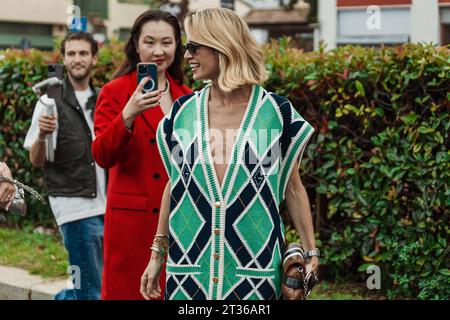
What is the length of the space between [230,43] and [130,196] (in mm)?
1159

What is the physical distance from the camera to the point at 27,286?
23.7 feet

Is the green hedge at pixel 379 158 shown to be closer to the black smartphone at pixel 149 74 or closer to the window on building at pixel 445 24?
the black smartphone at pixel 149 74

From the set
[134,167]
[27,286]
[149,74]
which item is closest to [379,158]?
[134,167]

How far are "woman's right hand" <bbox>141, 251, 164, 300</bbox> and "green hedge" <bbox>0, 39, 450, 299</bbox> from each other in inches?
Result: 102

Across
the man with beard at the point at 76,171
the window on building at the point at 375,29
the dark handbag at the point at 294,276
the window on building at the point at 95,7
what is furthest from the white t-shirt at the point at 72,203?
the window on building at the point at 95,7

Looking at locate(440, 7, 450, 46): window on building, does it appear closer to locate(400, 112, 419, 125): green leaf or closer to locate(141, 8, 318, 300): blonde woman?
locate(400, 112, 419, 125): green leaf

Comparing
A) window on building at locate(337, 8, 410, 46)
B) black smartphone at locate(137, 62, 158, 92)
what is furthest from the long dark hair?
window on building at locate(337, 8, 410, 46)

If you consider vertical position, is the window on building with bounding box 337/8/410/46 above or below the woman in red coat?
above

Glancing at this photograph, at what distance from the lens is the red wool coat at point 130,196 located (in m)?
4.54

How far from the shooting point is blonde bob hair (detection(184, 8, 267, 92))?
12.1 ft

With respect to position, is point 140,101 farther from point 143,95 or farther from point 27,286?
point 27,286

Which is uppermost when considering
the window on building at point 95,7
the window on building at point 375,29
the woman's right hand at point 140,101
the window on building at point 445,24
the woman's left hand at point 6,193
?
the window on building at point 95,7

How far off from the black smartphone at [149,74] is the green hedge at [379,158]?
2269 millimetres
